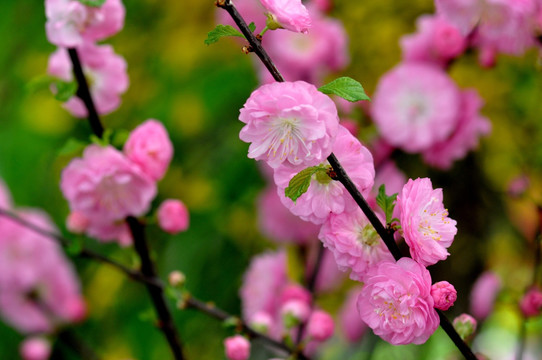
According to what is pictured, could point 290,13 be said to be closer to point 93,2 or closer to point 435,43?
point 93,2

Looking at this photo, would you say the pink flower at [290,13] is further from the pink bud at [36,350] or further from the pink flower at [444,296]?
the pink bud at [36,350]

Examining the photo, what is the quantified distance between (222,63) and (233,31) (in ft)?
3.27

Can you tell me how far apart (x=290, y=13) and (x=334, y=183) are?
10 cm

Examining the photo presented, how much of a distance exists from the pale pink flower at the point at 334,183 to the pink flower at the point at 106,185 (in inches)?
8.3

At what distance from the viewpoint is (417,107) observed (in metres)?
0.74

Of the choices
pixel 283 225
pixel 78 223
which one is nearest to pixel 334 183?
pixel 78 223

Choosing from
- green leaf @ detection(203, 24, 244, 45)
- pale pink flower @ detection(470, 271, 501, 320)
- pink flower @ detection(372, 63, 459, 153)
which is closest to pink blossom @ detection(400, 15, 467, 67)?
pink flower @ detection(372, 63, 459, 153)

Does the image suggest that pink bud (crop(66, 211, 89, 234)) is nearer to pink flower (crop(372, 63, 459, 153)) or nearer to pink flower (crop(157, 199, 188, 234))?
pink flower (crop(157, 199, 188, 234))

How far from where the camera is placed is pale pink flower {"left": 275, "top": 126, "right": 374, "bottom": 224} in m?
0.36

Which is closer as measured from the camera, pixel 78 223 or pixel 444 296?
pixel 444 296

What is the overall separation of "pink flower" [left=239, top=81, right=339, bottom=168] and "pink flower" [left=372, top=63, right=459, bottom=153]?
400 millimetres

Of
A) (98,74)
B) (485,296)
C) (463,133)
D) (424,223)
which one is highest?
(98,74)

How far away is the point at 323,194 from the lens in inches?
14.1

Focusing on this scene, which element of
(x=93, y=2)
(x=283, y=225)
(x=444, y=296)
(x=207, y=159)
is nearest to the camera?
(x=444, y=296)
